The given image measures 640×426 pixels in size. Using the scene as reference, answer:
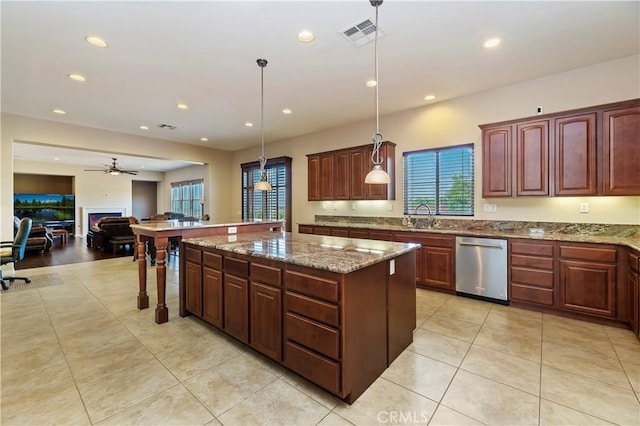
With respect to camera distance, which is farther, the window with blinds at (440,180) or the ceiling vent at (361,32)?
the window with blinds at (440,180)

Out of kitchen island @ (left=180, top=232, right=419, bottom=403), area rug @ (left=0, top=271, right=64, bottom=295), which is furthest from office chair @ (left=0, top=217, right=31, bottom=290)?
kitchen island @ (left=180, top=232, right=419, bottom=403)

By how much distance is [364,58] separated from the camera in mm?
3178

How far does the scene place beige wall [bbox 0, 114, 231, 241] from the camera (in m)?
4.88

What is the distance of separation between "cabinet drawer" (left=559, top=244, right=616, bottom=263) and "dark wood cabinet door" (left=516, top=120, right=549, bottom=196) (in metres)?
0.75

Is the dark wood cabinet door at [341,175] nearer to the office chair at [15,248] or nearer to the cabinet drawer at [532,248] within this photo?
the cabinet drawer at [532,248]

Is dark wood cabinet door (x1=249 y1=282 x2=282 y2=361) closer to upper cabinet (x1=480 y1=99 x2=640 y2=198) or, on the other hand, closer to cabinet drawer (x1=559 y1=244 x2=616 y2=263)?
cabinet drawer (x1=559 y1=244 x2=616 y2=263)

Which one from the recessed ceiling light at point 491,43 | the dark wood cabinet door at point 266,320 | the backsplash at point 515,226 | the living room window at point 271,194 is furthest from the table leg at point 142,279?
the recessed ceiling light at point 491,43

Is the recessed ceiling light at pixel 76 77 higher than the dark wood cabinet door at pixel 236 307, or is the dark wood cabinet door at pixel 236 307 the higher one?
the recessed ceiling light at pixel 76 77

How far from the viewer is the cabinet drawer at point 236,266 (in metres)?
2.36

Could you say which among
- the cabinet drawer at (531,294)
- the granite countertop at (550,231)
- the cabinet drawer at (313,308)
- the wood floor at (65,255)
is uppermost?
the granite countertop at (550,231)

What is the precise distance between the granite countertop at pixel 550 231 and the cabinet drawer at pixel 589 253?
8cm

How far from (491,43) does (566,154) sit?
5.37 ft

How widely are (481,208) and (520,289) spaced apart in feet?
4.16

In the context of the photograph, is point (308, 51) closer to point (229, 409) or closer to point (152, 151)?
point (229, 409)
